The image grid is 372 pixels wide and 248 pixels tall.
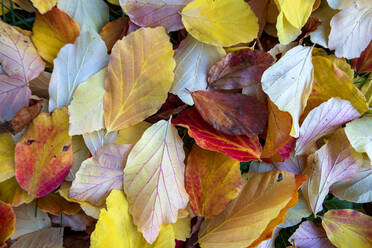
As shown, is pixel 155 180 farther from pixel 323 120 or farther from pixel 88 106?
pixel 323 120

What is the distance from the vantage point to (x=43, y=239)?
0.43m

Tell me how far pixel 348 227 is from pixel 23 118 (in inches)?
16.3

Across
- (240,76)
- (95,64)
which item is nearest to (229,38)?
(240,76)

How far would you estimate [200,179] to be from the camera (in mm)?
429

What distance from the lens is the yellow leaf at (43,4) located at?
0.41 metres

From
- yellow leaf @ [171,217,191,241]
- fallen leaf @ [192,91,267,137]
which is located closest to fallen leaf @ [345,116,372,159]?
fallen leaf @ [192,91,267,137]

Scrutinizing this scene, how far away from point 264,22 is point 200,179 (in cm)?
21

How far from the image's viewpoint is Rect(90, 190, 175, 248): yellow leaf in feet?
1.28

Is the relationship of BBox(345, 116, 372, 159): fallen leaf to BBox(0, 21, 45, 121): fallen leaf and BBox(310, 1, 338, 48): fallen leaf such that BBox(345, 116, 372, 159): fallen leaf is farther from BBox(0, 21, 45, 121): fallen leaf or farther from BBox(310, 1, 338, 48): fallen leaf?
BBox(0, 21, 45, 121): fallen leaf

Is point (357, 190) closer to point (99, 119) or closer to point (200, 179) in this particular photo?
point (200, 179)

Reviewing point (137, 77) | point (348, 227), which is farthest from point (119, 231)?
point (348, 227)

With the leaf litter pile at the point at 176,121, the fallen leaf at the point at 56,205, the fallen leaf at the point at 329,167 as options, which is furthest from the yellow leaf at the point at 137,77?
the fallen leaf at the point at 329,167

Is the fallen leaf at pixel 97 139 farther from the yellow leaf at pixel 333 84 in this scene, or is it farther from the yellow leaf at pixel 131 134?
the yellow leaf at pixel 333 84

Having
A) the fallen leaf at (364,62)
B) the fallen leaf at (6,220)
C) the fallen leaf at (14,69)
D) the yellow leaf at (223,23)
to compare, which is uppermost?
the yellow leaf at (223,23)
